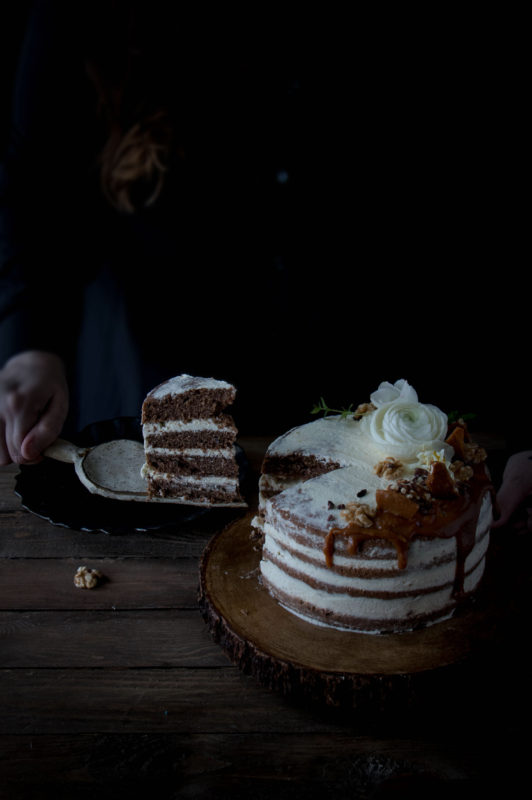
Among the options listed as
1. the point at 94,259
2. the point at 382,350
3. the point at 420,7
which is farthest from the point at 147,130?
the point at 382,350

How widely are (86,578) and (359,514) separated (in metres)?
0.98

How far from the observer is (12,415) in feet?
8.77

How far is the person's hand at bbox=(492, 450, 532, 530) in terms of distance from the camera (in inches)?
91.6

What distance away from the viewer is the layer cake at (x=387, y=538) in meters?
1.83

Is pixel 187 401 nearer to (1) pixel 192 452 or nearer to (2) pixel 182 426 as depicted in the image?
(2) pixel 182 426

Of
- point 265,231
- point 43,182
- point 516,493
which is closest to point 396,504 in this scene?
point 516,493

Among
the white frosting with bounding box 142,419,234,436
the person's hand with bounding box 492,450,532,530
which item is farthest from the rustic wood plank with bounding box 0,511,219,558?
the person's hand with bounding box 492,450,532,530

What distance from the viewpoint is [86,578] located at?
2.22 m

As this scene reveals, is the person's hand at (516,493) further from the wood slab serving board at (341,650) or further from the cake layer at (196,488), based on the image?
the cake layer at (196,488)

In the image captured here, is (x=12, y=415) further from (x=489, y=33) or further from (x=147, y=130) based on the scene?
(x=489, y=33)

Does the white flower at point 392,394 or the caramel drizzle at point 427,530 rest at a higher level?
the white flower at point 392,394

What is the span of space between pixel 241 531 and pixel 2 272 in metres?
1.79

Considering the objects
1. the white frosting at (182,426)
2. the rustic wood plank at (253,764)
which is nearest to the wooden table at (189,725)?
the rustic wood plank at (253,764)

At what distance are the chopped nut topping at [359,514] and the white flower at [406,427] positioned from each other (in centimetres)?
36
